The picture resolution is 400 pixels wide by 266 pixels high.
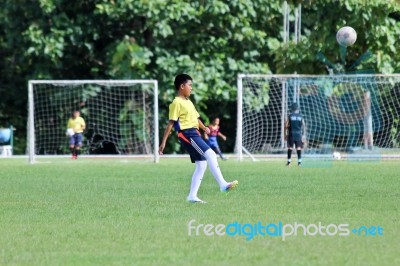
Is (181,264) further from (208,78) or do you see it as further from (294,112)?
(208,78)

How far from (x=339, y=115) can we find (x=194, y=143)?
19.6 m

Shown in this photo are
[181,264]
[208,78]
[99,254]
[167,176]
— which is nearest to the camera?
[181,264]

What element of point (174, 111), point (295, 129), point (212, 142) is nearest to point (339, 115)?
point (212, 142)

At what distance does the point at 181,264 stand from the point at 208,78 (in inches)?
1206

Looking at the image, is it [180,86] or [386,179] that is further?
[386,179]

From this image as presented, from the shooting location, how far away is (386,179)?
21812mm

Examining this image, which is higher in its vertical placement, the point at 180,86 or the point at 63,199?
the point at 180,86

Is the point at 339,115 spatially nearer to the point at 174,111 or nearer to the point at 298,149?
the point at 298,149

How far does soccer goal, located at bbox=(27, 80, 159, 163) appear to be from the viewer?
130 ft

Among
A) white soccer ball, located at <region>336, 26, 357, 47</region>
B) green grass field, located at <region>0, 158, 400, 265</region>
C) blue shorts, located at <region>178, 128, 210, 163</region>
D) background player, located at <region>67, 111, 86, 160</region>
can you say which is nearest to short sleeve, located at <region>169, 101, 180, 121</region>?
blue shorts, located at <region>178, 128, 210, 163</region>

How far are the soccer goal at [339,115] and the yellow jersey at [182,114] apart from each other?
54.6 feet

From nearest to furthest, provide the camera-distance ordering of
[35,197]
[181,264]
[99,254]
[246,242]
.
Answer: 1. [181,264]
2. [99,254]
3. [246,242]
4. [35,197]

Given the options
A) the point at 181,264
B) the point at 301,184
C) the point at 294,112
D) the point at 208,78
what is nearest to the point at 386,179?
the point at 301,184

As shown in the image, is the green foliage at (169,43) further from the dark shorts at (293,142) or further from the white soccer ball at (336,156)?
the dark shorts at (293,142)
